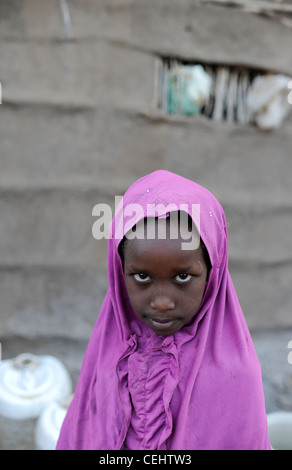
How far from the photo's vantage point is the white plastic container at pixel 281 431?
1.57 meters

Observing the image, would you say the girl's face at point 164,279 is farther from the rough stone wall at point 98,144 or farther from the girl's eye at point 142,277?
the rough stone wall at point 98,144

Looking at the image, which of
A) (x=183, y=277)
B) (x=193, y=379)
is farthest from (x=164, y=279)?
(x=193, y=379)

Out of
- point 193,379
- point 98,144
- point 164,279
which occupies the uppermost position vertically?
point 98,144

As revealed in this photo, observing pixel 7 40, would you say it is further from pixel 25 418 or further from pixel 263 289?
pixel 263 289

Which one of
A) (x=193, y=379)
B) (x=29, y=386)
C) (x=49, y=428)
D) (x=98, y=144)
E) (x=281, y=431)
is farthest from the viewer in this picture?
(x=98, y=144)

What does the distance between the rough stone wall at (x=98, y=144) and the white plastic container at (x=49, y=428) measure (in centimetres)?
98

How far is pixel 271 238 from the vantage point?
2.90 meters

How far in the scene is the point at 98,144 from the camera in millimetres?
2523

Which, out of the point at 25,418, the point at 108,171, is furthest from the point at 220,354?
the point at 108,171

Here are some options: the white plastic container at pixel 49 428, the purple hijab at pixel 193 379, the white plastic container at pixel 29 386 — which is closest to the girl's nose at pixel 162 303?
the purple hijab at pixel 193 379

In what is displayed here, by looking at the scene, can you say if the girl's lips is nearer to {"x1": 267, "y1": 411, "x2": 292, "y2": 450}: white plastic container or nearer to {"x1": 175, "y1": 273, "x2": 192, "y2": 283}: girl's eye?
{"x1": 175, "y1": 273, "x2": 192, "y2": 283}: girl's eye

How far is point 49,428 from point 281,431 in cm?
89

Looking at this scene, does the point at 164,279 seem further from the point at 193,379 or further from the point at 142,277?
the point at 193,379
